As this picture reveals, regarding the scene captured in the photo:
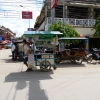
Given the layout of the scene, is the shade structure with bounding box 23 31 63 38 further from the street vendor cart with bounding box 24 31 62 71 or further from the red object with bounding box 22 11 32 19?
the red object with bounding box 22 11 32 19

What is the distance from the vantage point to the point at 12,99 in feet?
16.6

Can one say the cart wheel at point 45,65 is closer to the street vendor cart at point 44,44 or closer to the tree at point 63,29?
the street vendor cart at point 44,44

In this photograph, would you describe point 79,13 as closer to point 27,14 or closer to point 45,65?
point 27,14

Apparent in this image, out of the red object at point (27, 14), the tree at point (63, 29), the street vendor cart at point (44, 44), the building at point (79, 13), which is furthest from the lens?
the red object at point (27, 14)

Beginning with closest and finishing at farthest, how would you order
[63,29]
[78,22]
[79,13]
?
[63,29] → [78,22] → [79,13]

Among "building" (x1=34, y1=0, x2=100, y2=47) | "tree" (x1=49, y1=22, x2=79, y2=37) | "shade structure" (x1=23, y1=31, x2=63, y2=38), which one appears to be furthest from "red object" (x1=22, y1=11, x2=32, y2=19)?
"shade structure" (x1=23, y1=31, x2=63, y2=38)

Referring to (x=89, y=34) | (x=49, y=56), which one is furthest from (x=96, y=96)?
(x=89, y=34)

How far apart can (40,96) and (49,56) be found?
4.14 meters

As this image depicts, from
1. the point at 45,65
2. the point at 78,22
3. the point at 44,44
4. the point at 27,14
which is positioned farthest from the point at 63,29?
the point at 27,14

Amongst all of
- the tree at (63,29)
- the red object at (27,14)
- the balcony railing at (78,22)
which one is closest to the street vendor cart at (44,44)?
the tree at (63,29)

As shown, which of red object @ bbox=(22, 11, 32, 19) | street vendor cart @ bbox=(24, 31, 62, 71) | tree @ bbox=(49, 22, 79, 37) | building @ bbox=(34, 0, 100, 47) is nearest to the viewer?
street vendor cart @ bbox=(24, 31, 62, 71)

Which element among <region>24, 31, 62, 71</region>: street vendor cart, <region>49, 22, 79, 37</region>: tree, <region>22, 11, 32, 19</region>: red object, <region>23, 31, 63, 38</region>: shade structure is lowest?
<region>24, 31, 62, 71</region>: street vendor cart

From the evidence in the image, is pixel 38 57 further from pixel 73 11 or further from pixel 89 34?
pixel 73 11

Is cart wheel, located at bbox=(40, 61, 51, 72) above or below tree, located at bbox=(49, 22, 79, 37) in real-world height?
below
